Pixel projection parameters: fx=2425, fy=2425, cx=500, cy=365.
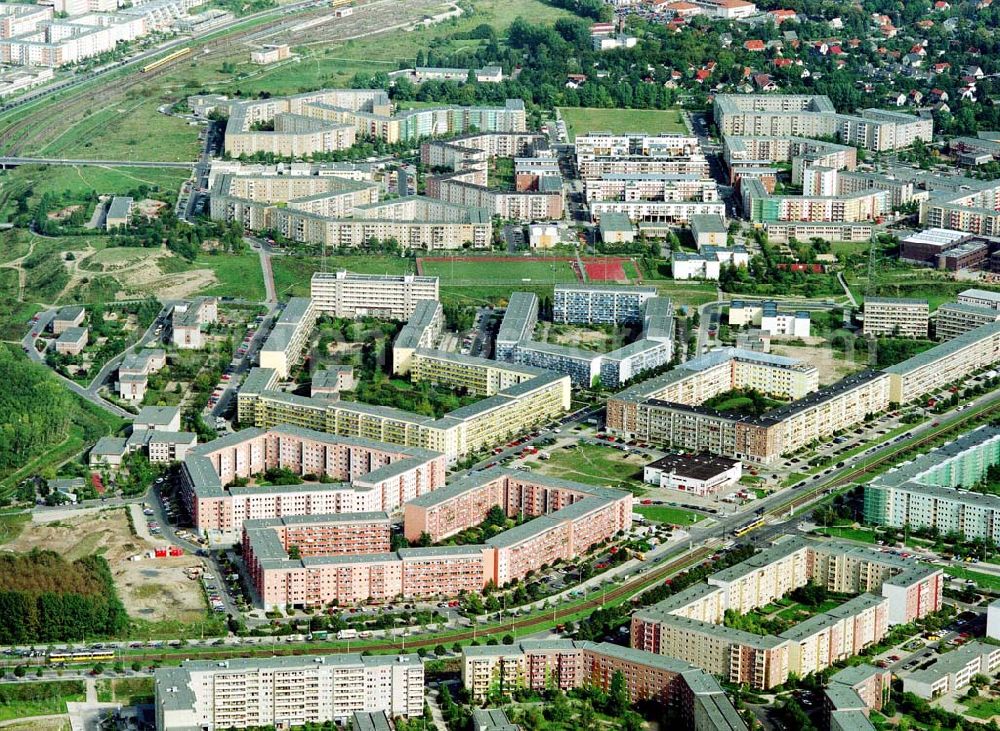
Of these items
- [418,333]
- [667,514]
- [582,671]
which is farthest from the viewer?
[418,333]

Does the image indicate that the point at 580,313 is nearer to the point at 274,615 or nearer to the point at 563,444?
the point at 563,444

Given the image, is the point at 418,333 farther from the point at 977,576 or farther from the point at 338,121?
the point at 338,121

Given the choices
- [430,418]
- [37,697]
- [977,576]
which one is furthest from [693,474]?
[37,697]

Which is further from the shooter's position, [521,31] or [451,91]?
[521,31]

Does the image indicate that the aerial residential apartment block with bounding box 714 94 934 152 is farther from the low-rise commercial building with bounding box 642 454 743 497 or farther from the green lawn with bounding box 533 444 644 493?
the low-rise commercial building with bounding box 642 454 743 497

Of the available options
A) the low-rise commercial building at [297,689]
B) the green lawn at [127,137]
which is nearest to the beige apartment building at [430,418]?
the low-rise commercial building at [297,689]

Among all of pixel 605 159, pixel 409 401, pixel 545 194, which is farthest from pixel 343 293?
pixel 605 159
